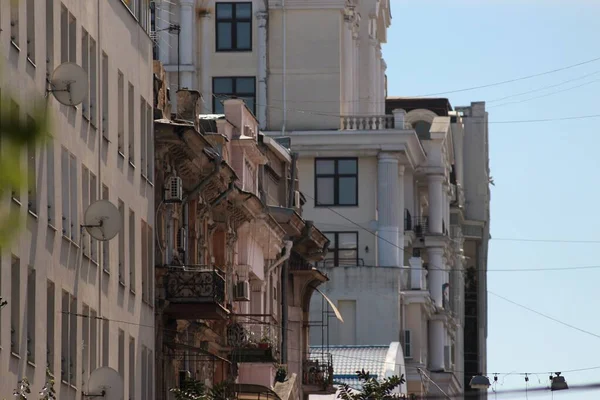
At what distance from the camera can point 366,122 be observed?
310 feet

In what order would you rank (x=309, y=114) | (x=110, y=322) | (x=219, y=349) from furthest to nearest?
1. (x=309, y=114)
2. (x=219, y=349)
3. (x=110, y=322)

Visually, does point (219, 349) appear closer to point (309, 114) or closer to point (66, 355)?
point (66, 355)

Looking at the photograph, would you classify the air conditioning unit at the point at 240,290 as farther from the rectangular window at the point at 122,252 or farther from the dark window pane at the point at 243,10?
the dark window pane at the point at 243,10

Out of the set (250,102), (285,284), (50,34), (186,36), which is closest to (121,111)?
(50,34)

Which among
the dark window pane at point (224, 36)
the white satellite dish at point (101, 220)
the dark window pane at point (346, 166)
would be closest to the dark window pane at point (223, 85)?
the dark window pane at point (224, 36)

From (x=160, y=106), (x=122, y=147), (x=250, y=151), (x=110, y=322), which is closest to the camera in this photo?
(x=110, y=322)

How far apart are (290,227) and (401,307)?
40.6 m

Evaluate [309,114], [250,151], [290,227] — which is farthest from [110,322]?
[309,114]

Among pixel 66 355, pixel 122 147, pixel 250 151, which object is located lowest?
pixel 66 355

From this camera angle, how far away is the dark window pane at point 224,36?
308 feet

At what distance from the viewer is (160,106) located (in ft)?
135

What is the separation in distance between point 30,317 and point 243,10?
67.9m

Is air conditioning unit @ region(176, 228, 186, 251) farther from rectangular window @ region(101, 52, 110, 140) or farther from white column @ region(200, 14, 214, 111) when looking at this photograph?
white column @ region(200, 14, 214, 111)

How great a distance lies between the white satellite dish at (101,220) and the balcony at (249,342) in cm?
1481
